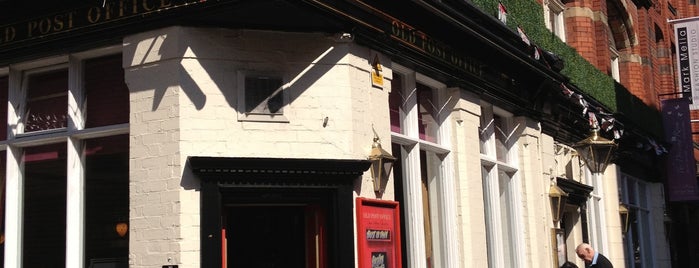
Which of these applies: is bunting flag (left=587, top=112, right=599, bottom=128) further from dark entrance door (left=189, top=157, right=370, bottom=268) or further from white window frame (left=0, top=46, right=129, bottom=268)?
white window frame (left=0, top=46, right=129, bottom=268)

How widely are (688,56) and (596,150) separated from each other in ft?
29.6

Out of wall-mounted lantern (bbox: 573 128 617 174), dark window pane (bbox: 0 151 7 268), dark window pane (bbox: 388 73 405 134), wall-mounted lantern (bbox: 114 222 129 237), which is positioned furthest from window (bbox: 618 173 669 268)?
dark window pane (bbox: 0 151 7 268)

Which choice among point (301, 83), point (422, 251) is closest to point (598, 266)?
point (422, 251)

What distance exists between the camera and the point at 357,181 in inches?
380

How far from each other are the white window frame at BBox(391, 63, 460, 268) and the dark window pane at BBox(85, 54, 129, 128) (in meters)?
3.35

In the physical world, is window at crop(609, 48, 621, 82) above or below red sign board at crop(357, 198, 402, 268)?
above

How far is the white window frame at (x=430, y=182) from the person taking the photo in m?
11.5

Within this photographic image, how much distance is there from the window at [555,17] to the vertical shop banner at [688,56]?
5.90m

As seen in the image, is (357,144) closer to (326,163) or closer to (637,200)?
(326,163)

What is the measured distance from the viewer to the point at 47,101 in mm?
10250

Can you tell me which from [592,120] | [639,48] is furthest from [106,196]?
[639,48]

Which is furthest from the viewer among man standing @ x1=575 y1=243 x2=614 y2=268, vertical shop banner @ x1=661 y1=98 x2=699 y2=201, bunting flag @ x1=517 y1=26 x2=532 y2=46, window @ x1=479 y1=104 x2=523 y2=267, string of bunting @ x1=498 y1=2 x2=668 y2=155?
vertical shop banner @ x1=661 y1=98 x2=699 y2=201

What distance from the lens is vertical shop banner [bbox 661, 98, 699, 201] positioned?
2441 cm

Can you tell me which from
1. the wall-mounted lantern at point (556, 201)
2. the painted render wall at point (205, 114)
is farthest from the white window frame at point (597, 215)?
the painted render wall at point (205, 114)
